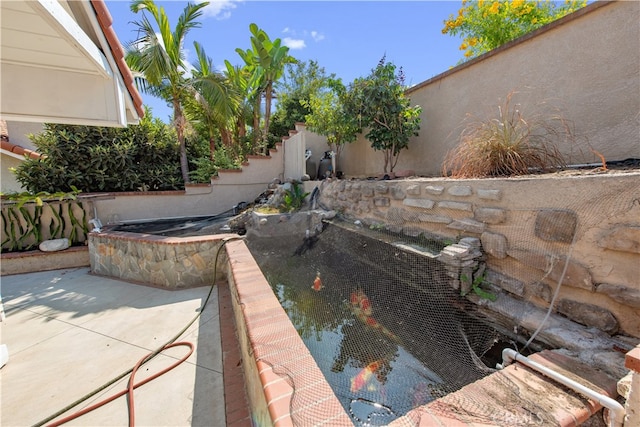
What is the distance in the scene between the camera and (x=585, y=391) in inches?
41.2

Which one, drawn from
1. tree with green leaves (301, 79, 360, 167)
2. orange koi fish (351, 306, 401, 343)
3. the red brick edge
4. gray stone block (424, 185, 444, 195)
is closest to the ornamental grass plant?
gray stone block (424, 185, 444, 195)

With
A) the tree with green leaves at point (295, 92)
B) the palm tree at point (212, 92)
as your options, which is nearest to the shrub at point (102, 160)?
the palm tree at point (212, 92)

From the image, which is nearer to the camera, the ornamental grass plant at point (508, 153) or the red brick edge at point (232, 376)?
the red brick edge at point (232, 376)

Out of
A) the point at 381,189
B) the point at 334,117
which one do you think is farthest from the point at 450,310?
the point at 334,117

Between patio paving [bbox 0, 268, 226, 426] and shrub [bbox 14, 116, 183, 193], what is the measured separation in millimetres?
3386

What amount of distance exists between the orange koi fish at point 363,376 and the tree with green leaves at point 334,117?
3.96 m

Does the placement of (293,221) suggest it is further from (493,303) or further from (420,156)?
(493,303)

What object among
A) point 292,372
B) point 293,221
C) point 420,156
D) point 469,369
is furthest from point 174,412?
point 420,156

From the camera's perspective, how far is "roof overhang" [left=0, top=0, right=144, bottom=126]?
6.06ft

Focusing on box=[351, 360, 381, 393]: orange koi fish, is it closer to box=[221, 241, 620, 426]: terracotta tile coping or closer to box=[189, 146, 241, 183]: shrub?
box=[221, 241, 620, 426]: terracotta tile coping

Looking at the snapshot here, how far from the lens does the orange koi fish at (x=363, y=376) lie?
4.84 feet

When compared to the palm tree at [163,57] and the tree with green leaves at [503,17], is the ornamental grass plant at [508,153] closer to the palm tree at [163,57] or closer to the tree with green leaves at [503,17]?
the tree with green leaves at [503,17]

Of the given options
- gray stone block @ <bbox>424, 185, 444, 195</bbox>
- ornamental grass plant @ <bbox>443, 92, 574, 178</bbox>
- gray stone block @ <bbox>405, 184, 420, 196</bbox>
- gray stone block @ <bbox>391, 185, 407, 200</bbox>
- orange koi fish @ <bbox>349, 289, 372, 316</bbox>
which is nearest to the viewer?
orange koi fish @ <bbox>349, 289, 372, 316</bbox>

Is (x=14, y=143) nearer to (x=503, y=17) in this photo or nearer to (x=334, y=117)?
(x=334, y=117)
